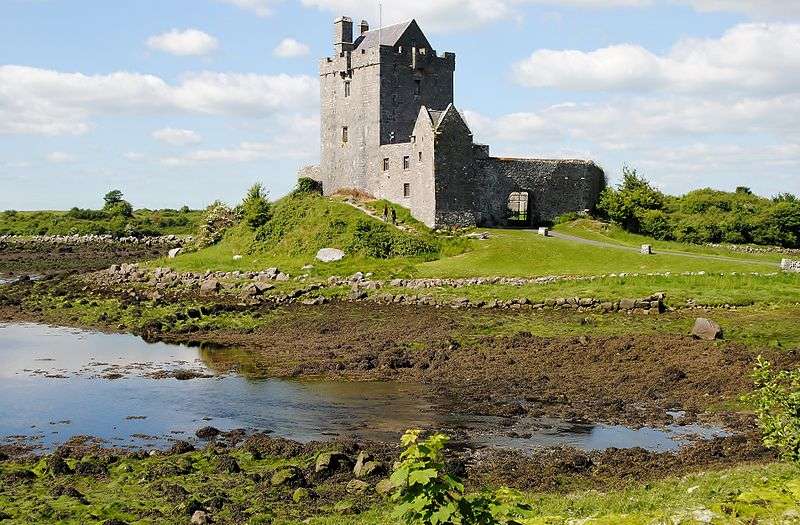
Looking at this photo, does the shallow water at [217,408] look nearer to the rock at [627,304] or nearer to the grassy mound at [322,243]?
the rock at [627,304]

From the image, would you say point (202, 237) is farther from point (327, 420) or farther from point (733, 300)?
point (327, 420)

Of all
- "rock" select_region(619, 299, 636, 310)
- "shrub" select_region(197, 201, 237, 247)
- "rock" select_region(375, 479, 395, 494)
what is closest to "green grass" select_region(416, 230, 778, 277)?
"rock" select_region(619, 299, 636, 310)

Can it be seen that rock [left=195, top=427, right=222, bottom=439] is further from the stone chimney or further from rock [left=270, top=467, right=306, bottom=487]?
the stone chimney

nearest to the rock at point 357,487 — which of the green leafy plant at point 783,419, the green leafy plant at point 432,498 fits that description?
the green leafy plant at point 783,419

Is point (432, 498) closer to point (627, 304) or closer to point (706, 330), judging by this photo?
point (706, 330)

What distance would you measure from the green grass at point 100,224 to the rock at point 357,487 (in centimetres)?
9506

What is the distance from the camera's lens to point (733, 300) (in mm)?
39312

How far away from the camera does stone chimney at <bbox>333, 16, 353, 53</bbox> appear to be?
64.4 m

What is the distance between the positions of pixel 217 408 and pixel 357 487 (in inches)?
382

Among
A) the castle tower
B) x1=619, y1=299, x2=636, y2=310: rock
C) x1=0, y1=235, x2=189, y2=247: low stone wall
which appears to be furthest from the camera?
x1=0, y1=235, x2=189, y2=247: low stone wall

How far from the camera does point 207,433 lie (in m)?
22.5

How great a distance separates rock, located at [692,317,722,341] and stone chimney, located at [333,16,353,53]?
38.4 meters

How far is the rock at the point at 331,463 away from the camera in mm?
18375

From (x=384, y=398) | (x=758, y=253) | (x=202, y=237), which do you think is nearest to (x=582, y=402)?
(x=384, y=398)
